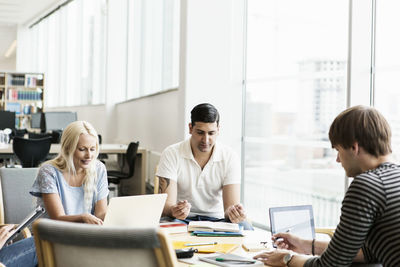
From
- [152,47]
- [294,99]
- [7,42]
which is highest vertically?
[7,42]

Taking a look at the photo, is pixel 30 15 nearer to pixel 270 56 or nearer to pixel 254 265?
pixel 270 56

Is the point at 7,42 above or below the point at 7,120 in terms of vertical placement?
above

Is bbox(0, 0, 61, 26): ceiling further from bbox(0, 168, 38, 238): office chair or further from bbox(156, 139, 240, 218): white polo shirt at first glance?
bbox(156, 139, 240, 218): white polo shirt

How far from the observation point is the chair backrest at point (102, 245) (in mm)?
1217

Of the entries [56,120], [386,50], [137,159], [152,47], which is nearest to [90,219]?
[386,50]

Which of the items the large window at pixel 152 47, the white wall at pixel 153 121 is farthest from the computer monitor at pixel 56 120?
the large window at pixel 152 47

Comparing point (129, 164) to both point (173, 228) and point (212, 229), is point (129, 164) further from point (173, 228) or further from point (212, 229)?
point (212, 229)

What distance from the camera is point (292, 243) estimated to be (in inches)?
73.0

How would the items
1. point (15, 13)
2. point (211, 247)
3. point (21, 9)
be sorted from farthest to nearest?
point (15, 13) → point (21, 9) → point (211, 247)

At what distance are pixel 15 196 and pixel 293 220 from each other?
173 cm

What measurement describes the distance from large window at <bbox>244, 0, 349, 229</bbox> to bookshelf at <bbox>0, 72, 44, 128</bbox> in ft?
17.0

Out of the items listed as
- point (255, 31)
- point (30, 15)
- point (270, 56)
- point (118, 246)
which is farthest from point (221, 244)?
point (30, 15)

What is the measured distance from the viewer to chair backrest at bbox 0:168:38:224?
2939mm

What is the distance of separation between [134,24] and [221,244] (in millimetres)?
6290
